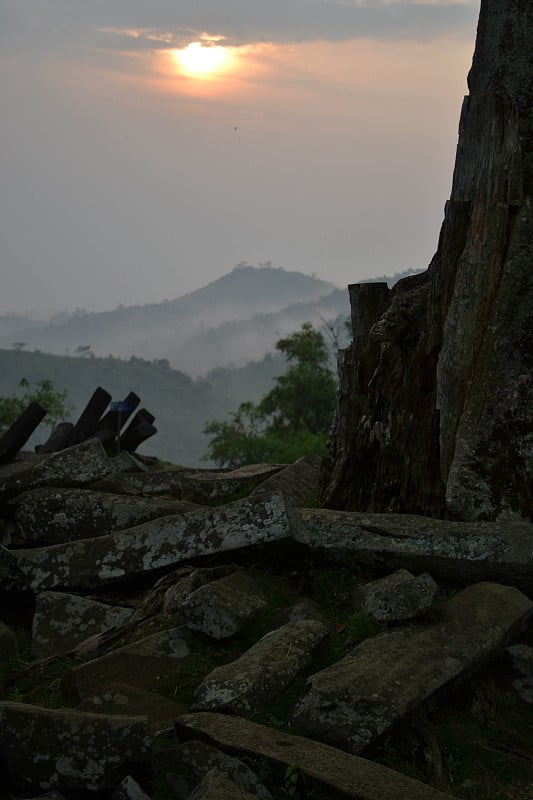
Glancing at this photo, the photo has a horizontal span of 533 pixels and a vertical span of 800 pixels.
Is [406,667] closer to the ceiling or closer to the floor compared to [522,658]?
closer to the ceiling

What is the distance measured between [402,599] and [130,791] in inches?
85.2

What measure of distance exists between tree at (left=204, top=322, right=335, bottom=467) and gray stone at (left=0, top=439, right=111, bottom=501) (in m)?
31.9

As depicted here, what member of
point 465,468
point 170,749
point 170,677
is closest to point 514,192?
point 465,468

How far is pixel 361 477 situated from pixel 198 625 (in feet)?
9.85

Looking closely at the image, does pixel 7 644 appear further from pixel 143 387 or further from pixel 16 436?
pixel 143 387

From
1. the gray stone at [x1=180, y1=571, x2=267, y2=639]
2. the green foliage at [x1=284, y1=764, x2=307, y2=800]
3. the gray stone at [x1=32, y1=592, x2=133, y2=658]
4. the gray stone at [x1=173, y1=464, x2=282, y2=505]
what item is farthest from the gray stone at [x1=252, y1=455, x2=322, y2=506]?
the green foliage at [x1=284, y1=764, x2=307, y2=800]

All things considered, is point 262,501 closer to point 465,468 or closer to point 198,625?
point 198,625

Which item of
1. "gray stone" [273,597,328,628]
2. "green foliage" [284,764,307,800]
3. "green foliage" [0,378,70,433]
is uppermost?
"green foliage" [0,378,70,433]

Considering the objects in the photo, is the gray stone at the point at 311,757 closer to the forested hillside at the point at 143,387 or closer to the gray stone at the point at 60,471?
the gray stone at the point at 60,471

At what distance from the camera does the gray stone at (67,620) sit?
21.6 ft

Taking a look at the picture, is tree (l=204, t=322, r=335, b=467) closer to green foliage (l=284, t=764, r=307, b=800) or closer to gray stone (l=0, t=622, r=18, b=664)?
gray stone (l=0, t=622, r=18, b=664)

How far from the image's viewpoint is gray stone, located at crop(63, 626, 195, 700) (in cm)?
544

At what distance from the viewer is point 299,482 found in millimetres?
9617

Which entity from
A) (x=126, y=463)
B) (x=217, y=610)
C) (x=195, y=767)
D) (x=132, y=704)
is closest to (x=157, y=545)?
(x=217, y=610)
